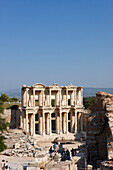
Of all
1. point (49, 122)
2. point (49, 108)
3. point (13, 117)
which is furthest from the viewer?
point (13, 117)

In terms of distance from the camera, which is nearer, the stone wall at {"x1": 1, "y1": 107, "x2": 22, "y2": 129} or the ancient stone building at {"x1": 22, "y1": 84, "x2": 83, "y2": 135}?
the ancient stone building at {"x1": 22, "y1": 84, "x2": 83, "y2": 135}

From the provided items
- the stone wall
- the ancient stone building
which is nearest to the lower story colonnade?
the ancient stone building

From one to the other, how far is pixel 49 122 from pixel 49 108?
7.90 feet

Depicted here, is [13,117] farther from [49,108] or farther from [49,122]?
[49,108]

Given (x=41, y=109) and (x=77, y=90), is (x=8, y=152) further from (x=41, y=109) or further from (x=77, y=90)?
(x=77, y=90)

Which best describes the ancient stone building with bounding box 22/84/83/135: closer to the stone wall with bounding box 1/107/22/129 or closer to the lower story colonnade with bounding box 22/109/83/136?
the lower story colonnade with bounding box 22/109/83/136

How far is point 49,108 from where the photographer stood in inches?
1506

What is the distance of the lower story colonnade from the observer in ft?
124

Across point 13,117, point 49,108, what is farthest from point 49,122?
point 13,117

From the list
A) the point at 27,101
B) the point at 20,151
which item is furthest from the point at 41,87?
the point at 20,151

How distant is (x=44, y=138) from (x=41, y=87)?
26.1 ft

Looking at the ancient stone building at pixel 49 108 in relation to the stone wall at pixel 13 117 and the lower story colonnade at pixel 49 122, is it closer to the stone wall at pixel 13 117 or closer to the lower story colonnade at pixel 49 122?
the lower story colonnade at pixel 49 122

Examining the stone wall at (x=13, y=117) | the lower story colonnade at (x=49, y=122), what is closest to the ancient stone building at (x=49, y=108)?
the lower story colonnade at (x=49, y=122)

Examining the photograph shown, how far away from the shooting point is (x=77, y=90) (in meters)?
41.6
